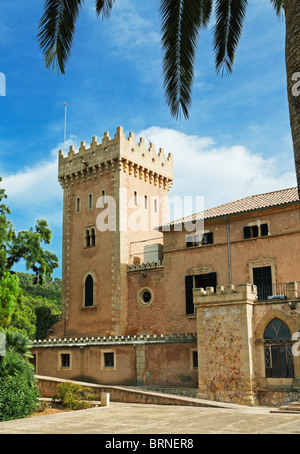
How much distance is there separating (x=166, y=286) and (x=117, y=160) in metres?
10.3

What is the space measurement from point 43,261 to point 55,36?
3243 cm

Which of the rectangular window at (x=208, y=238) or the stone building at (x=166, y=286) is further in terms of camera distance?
the rectangular window at (x=208, y=238)

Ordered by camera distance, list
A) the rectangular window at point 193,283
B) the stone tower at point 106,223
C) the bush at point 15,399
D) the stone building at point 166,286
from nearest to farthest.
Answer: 1. the bush at point 15,399
2. the stone building at point 166,286
3. the rectangular window at point 193,283
4. the stone tower at point 106,223

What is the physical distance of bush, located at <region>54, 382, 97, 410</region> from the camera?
903 inches

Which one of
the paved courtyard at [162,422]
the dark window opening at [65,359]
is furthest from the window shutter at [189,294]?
the paved courtyard at [162,422]

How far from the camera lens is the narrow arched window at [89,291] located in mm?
36153

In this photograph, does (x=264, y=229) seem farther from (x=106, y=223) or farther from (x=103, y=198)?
(x=103, y=198)

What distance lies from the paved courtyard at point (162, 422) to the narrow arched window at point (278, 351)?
6.83ft

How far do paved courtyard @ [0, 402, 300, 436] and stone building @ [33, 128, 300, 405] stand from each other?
293 centimetres

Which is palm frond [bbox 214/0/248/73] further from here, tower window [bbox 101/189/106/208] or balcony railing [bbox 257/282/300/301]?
tower window [bbox 101/189/106/208]

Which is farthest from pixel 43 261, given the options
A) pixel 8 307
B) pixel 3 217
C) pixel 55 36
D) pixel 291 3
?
pixel 291 3

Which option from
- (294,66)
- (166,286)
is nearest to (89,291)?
(166,286)

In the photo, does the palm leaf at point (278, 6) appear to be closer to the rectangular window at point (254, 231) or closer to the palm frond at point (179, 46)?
the palm frond at point (179, 46)

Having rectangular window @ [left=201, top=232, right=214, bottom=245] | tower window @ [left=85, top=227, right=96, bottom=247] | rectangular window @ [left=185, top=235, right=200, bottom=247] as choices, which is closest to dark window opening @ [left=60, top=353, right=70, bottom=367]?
tower window @ [left=85, top=227, right=96, bottom=247]
